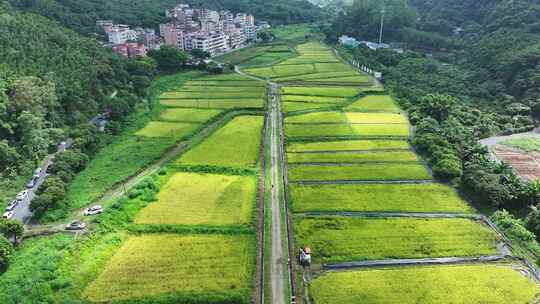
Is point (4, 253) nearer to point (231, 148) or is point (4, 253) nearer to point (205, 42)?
point (231, 148)

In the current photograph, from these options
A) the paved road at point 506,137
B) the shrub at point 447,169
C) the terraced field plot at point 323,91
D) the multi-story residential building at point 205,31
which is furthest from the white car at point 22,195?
the multi-story residential building at point 205,31

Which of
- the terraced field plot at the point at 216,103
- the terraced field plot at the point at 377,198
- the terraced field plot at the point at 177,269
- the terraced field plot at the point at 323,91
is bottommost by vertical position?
the terraced field plot at the point at 177,269

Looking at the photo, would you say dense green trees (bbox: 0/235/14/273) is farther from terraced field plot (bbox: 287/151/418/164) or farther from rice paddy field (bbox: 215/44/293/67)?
rice paddy field (bbox: 215/44/293/67)

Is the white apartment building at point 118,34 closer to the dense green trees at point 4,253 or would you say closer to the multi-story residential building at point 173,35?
the multi-story residential building at point 173,35

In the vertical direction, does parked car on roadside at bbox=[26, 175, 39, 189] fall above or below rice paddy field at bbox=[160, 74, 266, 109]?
below

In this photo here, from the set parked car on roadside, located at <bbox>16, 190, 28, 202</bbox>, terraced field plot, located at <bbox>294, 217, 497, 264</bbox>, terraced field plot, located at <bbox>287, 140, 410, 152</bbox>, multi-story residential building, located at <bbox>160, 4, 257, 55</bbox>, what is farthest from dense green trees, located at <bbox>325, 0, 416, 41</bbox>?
parked car on roadside, located at <bbox>16, 190, 28, 202</bbox>

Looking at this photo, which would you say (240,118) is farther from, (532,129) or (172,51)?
(532,129)
